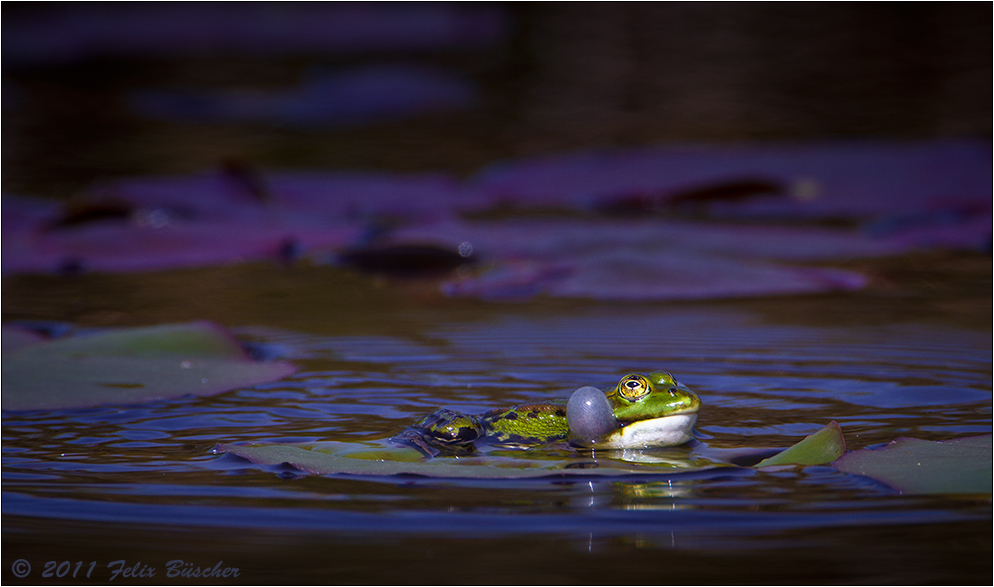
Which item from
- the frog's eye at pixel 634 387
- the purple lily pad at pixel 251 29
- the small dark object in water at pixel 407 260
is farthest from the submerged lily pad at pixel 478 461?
the purple lily pad at pixel 251 29

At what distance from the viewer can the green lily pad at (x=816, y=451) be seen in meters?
1.71

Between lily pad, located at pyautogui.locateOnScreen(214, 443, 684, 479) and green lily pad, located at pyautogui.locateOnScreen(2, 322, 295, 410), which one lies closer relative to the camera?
lily pad, located at pyautogui.locateOnScreen(214, 443, 684, 479)

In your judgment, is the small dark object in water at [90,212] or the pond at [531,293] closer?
the pond at [531,293]

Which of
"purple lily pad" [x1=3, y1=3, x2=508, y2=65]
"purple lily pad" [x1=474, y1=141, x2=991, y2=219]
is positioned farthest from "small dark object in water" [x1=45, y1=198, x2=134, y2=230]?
"purple lily pad" [x1=3, y1=3, x2=508, y2=65]

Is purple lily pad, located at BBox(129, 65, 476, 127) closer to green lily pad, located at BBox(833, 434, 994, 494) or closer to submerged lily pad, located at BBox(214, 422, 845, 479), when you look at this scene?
submerged lily pad, located at BBox(214, 422, 845, 479)

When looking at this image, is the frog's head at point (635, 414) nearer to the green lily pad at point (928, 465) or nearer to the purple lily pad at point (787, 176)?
the green lily pad at point (928, 465)

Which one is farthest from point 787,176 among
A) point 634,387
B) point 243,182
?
point 634,387

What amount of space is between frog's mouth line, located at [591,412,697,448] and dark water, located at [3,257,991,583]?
52 millimetres

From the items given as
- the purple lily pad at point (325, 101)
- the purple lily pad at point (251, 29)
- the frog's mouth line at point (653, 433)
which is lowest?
the frog's mouth line at point (653, 433)

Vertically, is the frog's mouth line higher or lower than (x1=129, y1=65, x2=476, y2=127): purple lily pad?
lower

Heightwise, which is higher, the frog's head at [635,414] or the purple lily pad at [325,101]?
the purple lily pad at [325,101]

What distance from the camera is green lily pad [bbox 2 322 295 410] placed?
2.26 meters

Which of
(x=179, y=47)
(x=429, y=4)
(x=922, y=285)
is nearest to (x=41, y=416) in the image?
(x=922, y=285)

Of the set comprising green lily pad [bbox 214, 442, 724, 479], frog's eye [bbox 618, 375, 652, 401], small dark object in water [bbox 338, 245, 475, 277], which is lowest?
green lily pad [bbox 214, 442, 724, 479]
